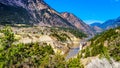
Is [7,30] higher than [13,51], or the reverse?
[7,30]

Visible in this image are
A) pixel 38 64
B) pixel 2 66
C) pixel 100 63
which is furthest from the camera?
pixel 100 63

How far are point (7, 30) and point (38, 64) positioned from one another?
16525mm

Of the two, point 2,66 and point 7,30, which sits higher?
point 7,30

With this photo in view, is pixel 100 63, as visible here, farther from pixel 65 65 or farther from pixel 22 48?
pixel 22 48

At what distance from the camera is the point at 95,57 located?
15125 centimetres

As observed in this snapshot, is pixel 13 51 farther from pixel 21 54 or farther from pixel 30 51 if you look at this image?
pixel 30 51

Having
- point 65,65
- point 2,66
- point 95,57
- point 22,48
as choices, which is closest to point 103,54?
point 95,57

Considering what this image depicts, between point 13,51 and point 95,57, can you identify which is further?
point 95,57

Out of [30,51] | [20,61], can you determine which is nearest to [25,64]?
[20,61]

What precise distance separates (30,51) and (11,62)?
16210mm

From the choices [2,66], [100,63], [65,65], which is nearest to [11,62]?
[2,66]

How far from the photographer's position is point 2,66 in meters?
112

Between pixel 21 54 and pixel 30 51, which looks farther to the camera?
pixel 30 51

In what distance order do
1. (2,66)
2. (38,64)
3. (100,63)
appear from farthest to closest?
(100,63)
(38,64)
(2,66)
